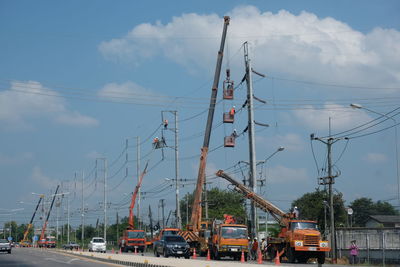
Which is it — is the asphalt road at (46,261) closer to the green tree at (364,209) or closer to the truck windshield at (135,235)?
the truck windshield at (135,235)

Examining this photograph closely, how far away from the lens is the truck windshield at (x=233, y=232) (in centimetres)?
4253

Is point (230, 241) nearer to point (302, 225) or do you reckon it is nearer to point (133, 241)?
point (302, 225)

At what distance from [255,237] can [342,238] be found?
643 centimetres

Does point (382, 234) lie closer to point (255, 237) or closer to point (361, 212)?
point (255, 237)

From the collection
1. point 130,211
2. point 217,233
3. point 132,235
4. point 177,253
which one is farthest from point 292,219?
point 130,211

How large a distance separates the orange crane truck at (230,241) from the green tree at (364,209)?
85.5 m

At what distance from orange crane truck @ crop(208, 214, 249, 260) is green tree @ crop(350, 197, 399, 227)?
85.5 meters

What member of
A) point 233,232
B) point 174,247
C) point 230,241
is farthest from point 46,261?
point 233,232

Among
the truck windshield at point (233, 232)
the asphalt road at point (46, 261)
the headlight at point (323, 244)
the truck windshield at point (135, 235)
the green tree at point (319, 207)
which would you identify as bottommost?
the asphalt road at point (46, 261)

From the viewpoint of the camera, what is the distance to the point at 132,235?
66438mm

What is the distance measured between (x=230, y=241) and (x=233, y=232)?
0.79 m

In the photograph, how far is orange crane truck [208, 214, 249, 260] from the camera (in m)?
42.0

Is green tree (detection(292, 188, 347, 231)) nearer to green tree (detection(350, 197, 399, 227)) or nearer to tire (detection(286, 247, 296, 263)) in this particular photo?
tire (detection(286, 247, 296, 263))

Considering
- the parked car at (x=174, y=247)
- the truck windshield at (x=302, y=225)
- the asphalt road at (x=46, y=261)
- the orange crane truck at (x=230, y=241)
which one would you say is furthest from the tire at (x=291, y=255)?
the asphalt road at (x=46, y=261)
